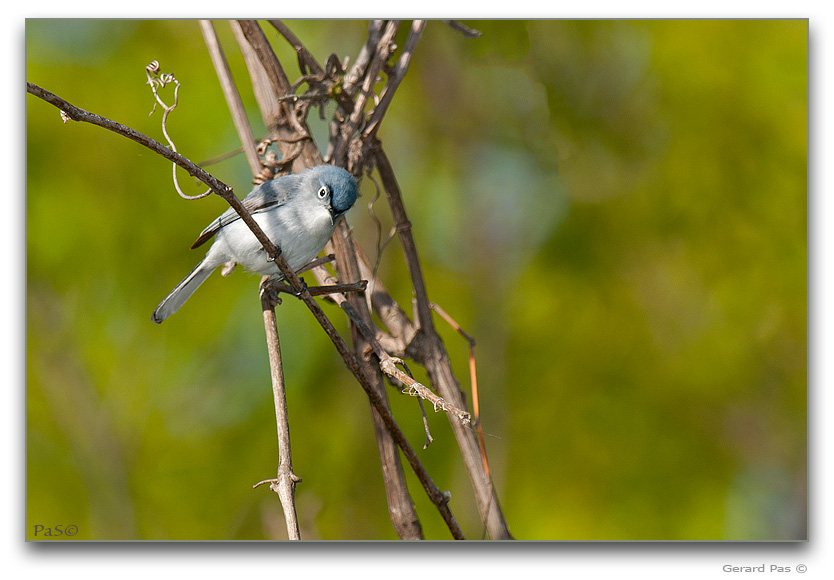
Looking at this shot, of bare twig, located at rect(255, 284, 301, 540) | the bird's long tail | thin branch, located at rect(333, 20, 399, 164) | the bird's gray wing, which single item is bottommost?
bare twig, located at rect(255, 284, 301, 540)

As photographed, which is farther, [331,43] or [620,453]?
[331,43]

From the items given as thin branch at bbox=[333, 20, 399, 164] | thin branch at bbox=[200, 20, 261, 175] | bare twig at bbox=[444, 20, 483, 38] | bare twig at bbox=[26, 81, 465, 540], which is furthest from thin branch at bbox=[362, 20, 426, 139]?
bare twig at bbox=[26, 81, 465, 540]

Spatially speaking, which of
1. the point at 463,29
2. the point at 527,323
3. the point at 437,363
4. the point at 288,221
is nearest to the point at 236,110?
the point at 288,221

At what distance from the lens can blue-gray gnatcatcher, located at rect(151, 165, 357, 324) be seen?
159 cm

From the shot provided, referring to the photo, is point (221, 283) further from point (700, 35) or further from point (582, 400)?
point (700, 35)

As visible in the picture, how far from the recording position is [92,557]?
6.24 feet

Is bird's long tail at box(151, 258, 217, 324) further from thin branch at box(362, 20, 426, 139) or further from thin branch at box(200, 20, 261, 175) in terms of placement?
thin branch at box(362, 20, 426, 139)

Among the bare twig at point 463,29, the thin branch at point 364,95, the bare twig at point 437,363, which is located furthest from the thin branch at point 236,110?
the bare twig at point 463,29

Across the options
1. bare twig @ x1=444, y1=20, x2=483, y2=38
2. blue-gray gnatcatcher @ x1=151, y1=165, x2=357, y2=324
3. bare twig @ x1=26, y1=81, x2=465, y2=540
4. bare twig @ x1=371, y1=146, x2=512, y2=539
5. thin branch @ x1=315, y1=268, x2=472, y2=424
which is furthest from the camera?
bare twig @ x1=444, y1=20, x2=483, y2=38

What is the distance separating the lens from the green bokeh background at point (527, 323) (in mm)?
1881

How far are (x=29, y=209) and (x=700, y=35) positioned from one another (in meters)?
2.08

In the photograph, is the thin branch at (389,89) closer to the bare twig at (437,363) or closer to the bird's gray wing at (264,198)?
the bare twig at (437,363)

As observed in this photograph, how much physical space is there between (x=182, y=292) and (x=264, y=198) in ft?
1.19
